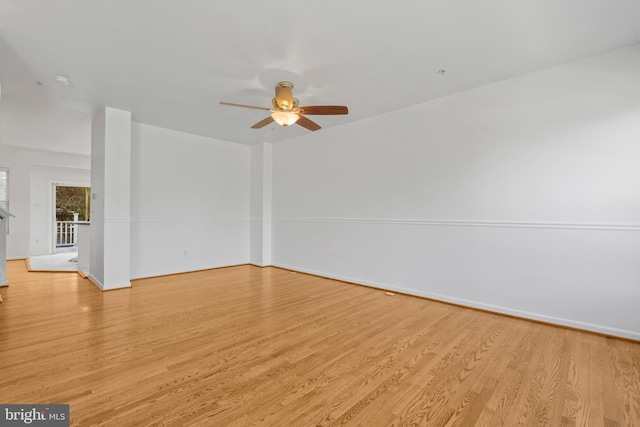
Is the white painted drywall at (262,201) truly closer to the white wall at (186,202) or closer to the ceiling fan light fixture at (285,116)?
the white wall at (186,202)

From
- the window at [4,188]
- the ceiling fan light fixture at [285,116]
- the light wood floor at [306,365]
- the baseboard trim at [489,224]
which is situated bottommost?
the light wood floor at [306,365]

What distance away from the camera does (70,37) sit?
245 cm

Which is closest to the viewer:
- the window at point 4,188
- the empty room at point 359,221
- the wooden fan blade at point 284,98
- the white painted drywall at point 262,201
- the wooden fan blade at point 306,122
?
the empty room at point 359,221

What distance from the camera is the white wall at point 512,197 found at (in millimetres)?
2627

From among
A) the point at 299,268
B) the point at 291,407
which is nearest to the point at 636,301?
the point at 291,407

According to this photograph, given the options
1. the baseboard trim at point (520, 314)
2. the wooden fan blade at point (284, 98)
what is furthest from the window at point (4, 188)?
the baseboard trim at point (520, 314)

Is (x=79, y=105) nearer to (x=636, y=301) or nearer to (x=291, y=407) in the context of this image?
(x=291, y=407)

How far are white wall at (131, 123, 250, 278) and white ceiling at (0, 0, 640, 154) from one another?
123cm

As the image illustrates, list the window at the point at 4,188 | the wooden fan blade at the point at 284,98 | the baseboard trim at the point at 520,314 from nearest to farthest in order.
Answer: the baseboard trim at the point at 520,314, the wooden fan blade at the point at 284,98, the window at the point at 4,188

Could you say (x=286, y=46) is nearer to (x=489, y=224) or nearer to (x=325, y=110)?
(x=325, y=110)

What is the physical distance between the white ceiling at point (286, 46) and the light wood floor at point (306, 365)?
8.50 feet

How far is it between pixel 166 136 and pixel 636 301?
647cm

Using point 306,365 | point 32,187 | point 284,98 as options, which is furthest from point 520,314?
point 32,187

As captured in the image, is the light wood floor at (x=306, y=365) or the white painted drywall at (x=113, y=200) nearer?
the light wood floor at (x=306, y=365)
